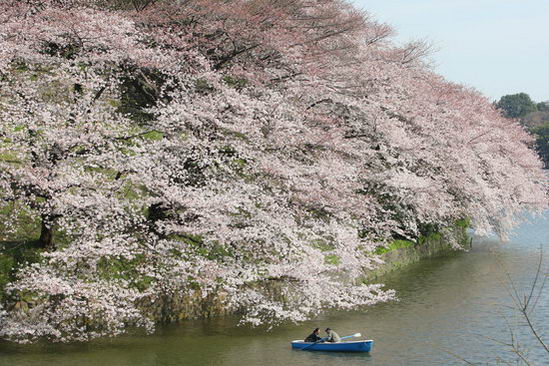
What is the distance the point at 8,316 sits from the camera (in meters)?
18.6

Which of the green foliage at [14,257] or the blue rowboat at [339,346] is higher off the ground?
the green foliage at [14,257]

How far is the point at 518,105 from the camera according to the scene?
152 metres

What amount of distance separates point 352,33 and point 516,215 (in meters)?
23.4

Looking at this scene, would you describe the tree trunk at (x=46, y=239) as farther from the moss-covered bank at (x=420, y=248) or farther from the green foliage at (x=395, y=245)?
the green foliage at (x=395, y=245)

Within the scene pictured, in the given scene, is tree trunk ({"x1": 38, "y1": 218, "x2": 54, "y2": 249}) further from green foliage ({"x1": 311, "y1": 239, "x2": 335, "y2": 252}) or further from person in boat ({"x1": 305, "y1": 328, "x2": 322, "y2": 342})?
green foliage ({"x1": 311, "y1": 239, "x2": 335, "y2": 252})

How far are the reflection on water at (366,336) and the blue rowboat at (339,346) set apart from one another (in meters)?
0.16

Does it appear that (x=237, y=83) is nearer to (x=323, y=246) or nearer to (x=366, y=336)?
(x=323, y=246)

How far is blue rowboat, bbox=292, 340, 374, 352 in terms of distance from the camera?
61.1 ft

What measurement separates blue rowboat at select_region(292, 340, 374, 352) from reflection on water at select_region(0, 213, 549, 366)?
16 cm

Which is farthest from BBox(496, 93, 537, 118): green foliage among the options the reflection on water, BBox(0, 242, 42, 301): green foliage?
BBox(0, 242, 42, 301): green foliage

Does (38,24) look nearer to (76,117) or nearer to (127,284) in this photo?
(76,117)

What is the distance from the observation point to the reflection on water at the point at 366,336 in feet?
58.4

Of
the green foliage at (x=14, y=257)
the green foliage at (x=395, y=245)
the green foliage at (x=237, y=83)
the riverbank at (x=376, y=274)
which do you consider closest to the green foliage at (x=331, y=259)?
the riverbank at (x=376, y=274)

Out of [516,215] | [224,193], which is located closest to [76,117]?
[224,193]
